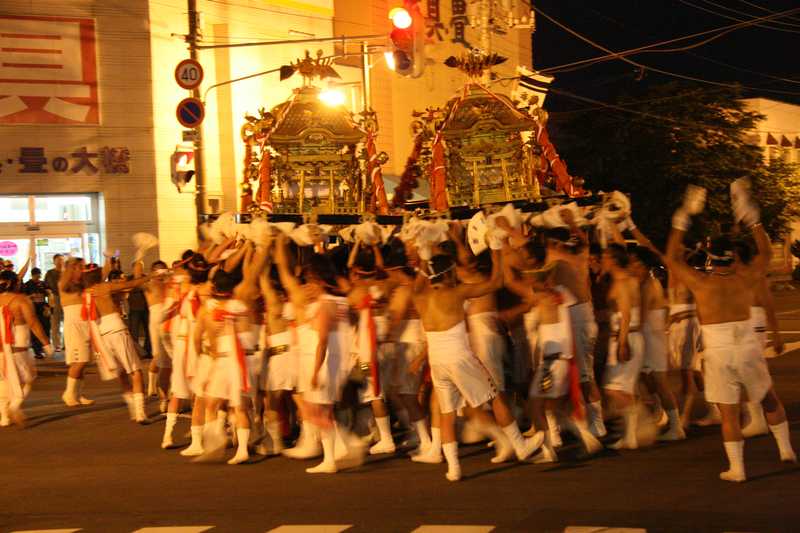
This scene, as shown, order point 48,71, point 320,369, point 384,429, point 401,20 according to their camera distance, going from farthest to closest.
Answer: point 48,71 → point 401,20 → point 384,429 → point 320,369

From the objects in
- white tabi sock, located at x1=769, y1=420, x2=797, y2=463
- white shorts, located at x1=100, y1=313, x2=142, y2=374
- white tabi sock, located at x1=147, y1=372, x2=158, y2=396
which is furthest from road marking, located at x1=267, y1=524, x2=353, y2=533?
white tabi sock, located at x1=147, y1=372, x2=158, y2=396

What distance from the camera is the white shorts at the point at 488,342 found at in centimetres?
958

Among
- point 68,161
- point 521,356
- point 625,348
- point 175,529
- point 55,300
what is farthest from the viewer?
point 68,161

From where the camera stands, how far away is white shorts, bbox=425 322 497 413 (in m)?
8.87

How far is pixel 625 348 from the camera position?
9.74 m

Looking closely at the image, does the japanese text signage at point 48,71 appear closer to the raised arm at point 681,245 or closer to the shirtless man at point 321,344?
the shirtless man at point 321,344

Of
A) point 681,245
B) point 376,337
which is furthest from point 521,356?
point 681,245

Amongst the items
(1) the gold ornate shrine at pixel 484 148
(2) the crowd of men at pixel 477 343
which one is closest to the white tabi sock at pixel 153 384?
(2) the crowd of men at pixel 477 343

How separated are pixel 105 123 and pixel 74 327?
963 cm

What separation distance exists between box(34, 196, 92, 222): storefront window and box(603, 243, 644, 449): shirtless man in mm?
15833

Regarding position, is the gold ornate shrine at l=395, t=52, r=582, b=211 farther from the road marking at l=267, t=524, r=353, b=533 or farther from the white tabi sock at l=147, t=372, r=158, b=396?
the road marking at l=267, t=524, r=353, b=533

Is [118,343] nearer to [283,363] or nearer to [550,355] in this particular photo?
[283,363]

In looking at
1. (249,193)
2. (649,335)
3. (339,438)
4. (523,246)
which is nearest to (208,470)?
(339,438)

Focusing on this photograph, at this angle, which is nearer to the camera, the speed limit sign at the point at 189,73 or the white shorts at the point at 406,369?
the white shorts at the point at 406,369
